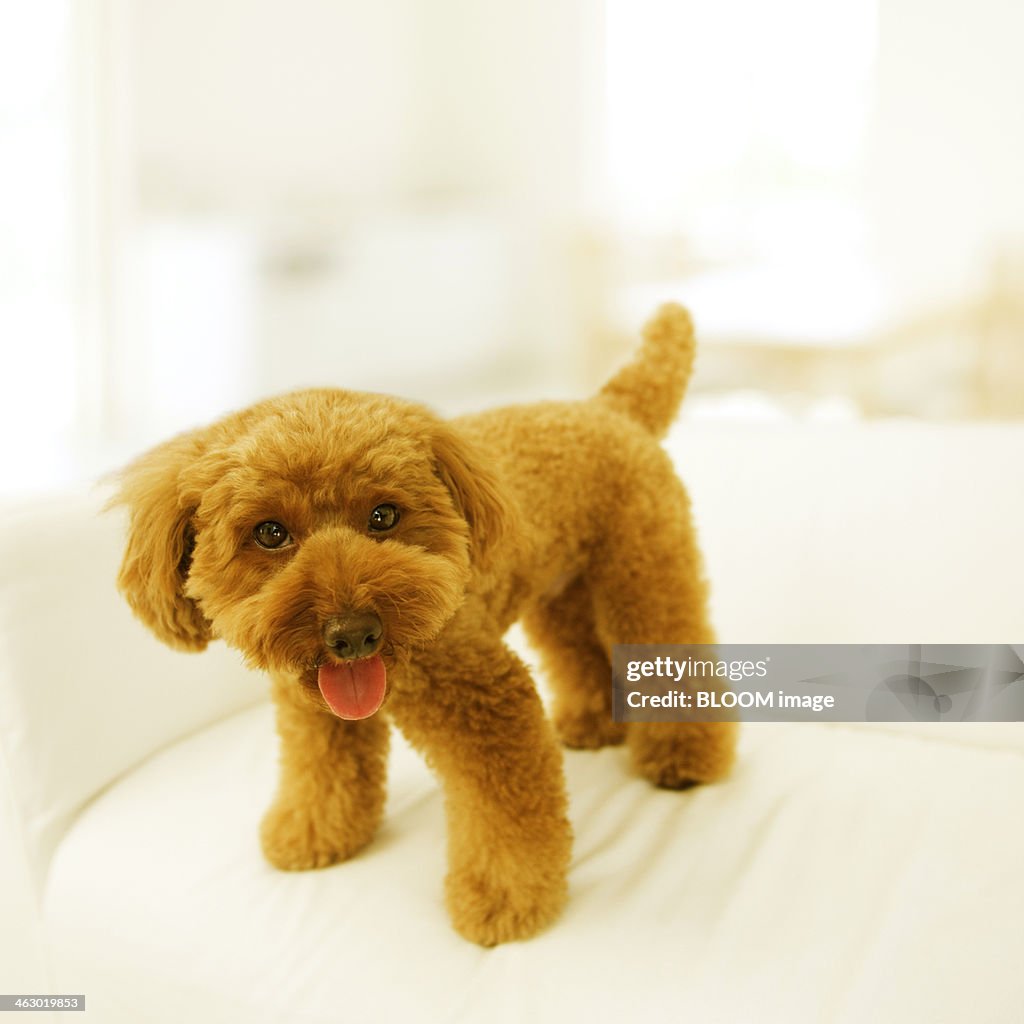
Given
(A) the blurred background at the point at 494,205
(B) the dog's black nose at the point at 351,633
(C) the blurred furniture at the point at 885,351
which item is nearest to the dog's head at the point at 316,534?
(B) the dog's black nose at the point at 351,633

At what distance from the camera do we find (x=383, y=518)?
36.4 inches

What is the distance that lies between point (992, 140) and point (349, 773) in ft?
12.1

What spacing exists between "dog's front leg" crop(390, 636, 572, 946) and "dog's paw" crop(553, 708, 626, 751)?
1.01 ft

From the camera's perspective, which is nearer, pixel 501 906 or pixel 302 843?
pixel 501 906

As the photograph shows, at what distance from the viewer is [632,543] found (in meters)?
1.22

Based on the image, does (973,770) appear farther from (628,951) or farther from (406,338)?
(406,338)

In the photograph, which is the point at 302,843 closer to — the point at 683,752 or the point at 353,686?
the point at 353,686

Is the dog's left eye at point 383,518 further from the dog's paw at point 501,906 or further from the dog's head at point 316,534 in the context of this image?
the dog's paw at point 501,906

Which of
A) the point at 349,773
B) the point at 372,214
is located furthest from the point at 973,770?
the point at 372,214

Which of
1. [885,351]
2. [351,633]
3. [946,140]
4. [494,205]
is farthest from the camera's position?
[494,205]

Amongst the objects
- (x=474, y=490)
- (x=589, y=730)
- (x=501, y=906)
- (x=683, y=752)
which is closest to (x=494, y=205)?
(x=589, y=730)

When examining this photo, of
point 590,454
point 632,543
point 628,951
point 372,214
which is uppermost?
point 372,214

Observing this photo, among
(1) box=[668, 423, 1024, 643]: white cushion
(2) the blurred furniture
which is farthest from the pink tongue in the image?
(2) the blurred furniture

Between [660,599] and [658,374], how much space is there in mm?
281
